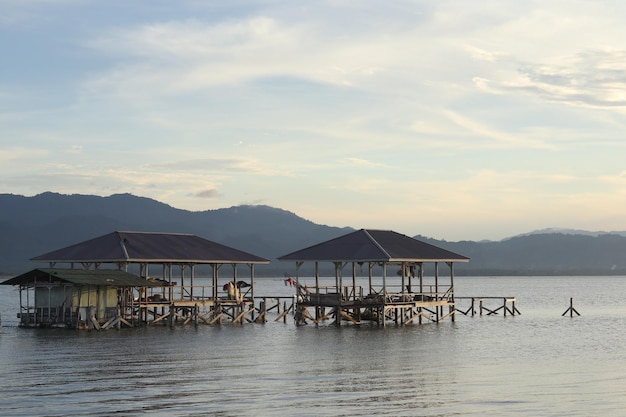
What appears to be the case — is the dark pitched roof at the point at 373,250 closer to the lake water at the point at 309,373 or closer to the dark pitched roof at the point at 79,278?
the lake water at the point at 309,373

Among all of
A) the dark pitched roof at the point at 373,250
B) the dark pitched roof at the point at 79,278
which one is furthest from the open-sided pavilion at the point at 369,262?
the dark pitched roof at the point at 79,278

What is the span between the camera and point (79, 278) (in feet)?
179

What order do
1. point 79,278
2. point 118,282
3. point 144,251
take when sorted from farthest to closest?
point 144,251 → point 118,282 → point 79,278

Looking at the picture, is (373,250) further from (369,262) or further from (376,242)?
(376,242)

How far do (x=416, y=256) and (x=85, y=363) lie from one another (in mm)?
28018

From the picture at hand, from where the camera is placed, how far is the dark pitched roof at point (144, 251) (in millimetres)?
58281

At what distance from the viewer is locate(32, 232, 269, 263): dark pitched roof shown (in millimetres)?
58281

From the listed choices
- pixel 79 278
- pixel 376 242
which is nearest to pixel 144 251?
pixel 79 278

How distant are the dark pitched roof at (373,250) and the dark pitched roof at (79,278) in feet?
33.7

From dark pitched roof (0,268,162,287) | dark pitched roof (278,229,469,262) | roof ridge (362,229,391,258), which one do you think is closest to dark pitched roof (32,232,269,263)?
dark pitched roof (0,268,162,287)

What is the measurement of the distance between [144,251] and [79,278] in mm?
5663

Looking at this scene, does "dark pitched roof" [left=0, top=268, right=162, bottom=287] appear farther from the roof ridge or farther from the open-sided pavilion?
the roof ridge

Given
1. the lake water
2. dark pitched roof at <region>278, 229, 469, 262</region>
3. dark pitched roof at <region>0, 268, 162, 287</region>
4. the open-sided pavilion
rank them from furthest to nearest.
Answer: the open-sided pavilion → dark pitched roof at <region>278, 229, 469, 262</region> → dark pitched roof at <region>0, 268, 162, 287</region> → the lake water

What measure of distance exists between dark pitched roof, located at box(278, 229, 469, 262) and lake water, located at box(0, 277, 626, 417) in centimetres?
435
